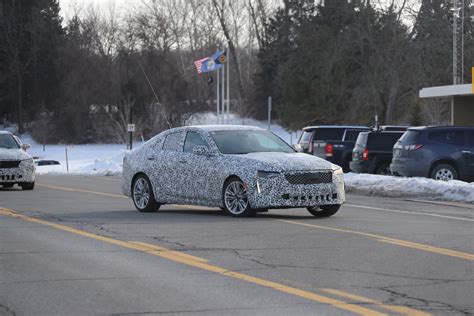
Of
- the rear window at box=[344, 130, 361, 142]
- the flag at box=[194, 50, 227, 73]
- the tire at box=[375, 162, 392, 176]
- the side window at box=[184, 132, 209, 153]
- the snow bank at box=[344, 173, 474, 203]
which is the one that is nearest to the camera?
the side window at box=[184, 132, 209, 153]

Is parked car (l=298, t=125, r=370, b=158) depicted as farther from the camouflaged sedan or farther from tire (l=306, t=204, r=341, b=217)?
tire (l=306, t=204, r=341, b=217)

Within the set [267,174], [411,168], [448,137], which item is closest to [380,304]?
[267,174]

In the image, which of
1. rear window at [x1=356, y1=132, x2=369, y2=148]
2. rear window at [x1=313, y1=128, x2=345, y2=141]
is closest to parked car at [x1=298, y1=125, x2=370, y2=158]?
rear window at [x1=313, y1=128, x2=345, y2=141]

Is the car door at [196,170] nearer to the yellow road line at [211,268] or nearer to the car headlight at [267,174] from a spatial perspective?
the car headlight at [267,174]

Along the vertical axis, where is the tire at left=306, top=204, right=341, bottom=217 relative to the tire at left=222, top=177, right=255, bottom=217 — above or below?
below

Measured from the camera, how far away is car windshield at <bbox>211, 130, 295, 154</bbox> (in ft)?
56.0

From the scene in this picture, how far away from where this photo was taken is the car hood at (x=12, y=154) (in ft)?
87.4

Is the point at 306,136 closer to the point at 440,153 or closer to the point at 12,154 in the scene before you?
the point at 440,153

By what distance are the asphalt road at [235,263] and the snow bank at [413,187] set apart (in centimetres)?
462

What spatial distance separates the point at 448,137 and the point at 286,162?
12.0 metres

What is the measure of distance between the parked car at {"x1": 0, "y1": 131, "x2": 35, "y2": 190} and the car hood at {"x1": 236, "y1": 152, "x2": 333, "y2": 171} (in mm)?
11522

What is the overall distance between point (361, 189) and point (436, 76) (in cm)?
3616

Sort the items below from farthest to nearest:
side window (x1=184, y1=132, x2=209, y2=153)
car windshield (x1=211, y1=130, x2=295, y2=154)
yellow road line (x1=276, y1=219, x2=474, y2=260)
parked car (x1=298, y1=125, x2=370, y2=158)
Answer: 1. parked car (x1=298, y1=125, x2=370, y2=158)
2. side window (x1=184, y1=132, x2=209, y2=153)
3. car windshield (x1=211, y1=130, x2=295, y2=154)
4. yellow road line (x1=276, y1=219, x2=474, y2=260)

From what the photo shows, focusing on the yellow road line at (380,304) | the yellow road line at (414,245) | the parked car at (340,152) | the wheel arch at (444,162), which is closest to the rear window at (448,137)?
the wheel arch at (444,162)
